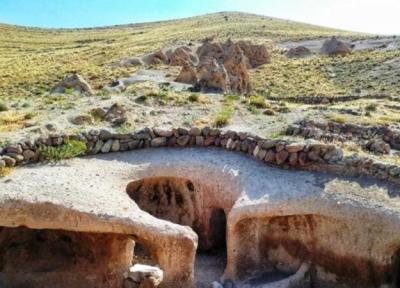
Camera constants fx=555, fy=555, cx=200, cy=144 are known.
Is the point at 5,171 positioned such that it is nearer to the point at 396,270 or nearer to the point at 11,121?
the point at 11,121

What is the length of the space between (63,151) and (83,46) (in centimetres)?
9502

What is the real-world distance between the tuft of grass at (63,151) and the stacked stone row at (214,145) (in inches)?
7.4

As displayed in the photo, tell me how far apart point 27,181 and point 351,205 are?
862cm

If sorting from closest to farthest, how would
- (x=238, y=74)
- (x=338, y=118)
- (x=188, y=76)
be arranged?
(x=338, y=118), (x=188, y=76), (x=238, y=74)

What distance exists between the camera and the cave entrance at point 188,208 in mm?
17922

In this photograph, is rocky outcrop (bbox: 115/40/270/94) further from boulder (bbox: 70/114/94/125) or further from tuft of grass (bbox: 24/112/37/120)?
tuft of grass (bbox: 24/112/37/120)

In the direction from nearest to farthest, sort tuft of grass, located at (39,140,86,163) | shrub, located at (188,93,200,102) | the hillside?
tuft of grass, located at (39,140,86,163) → the hillside → shrub, located at (188,93,200,102)

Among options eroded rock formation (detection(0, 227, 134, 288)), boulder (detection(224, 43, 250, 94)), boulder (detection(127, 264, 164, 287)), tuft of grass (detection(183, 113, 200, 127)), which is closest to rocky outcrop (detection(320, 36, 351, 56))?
boulder (detection(224, 43, 250, 94))

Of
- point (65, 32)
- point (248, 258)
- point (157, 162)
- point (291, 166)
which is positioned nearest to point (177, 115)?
point (157, 162)

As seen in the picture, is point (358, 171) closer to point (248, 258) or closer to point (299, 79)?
point (248, 258)

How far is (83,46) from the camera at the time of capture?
109 m

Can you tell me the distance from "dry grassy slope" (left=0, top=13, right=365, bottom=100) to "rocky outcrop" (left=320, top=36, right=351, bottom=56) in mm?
9780

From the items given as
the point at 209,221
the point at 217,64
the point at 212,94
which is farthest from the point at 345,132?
the point at 217,64

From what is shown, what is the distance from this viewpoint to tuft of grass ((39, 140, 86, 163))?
56.5 ft
